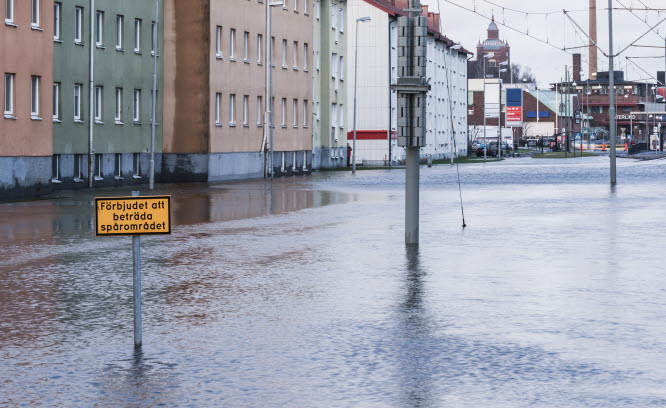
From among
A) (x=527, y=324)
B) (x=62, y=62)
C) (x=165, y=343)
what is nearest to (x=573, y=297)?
(x=527, y=324)

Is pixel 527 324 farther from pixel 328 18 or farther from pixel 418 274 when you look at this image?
pixel 328 18

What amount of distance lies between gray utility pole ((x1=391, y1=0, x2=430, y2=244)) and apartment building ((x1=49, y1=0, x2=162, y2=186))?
25878mm

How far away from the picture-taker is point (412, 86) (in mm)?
21172

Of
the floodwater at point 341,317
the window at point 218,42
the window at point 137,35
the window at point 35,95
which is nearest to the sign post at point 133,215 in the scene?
the floodwater at point 341,317

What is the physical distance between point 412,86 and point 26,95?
81.1 ft

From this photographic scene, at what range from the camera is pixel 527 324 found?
12.2 meters

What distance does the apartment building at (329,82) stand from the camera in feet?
283

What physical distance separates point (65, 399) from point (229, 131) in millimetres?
54571

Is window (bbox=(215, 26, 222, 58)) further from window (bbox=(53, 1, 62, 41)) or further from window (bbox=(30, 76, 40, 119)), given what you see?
window (bbox=(30, 76, 40, 119))

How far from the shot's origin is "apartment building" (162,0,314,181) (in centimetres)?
6006

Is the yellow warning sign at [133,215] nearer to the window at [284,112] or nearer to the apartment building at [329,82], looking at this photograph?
the window at [284,112]

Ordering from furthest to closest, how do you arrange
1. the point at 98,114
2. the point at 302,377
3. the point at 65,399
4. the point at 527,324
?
the point at 98,114, the point at 527,324, the point at 302,377, the point at 65,399

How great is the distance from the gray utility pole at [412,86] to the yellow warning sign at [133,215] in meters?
10.8

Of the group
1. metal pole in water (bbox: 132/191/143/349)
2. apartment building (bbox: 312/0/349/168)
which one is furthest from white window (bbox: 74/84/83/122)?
metal pole in water (bbox: 132/191/143/349)
